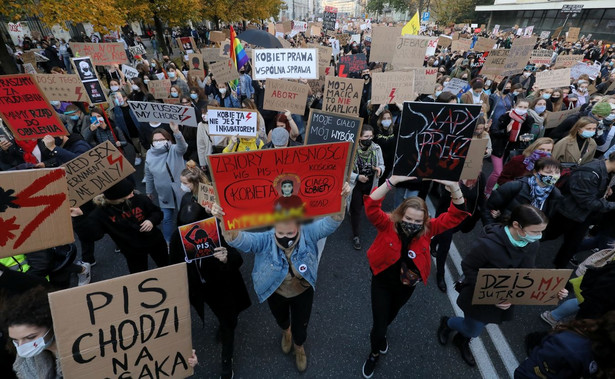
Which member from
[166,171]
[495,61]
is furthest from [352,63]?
[166,171]

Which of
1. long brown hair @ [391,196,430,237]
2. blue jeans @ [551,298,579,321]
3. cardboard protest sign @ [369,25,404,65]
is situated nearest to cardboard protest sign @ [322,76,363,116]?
long brown hair @ [391,196,430,237]

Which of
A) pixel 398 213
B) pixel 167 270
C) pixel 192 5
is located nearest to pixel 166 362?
pixel 167 270

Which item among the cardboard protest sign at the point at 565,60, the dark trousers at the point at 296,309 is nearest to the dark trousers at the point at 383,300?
the dark trousers at the point at 296,309

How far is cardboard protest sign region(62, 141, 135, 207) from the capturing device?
125 inches

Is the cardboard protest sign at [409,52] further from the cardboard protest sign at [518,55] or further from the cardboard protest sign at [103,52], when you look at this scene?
the cardboard protest sign at [103,52]

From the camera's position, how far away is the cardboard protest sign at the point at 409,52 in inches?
331

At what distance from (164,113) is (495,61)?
8807mm

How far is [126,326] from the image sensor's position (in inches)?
74.6

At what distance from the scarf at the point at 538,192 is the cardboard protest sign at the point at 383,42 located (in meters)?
6.82

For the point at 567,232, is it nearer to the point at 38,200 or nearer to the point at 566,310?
the point at 566,310

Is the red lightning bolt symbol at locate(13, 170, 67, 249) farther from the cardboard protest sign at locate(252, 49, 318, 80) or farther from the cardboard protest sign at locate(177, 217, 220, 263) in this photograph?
the cardboard protest sign at locate(252, 49, 318, 80)

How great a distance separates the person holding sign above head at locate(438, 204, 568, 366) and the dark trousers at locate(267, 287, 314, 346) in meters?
1.44

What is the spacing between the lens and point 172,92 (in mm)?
7852

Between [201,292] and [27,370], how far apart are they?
1.32 metres
